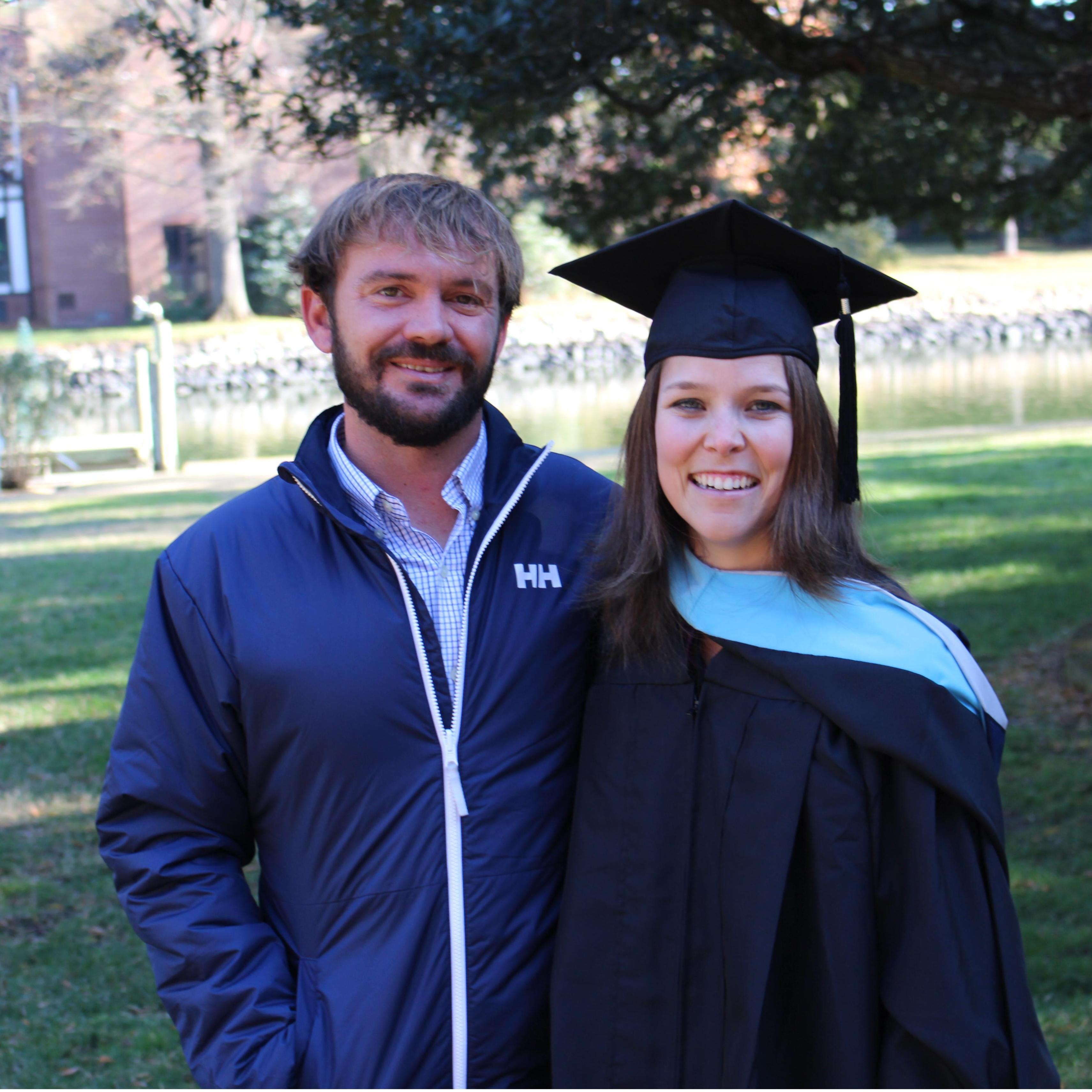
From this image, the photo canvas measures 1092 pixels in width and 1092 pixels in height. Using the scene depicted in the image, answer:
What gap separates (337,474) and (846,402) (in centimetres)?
94

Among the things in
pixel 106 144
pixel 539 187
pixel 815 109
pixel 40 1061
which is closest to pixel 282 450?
pixel 539 187

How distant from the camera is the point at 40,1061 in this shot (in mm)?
3748

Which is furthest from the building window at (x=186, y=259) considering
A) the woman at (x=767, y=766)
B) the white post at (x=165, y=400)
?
the woman at (x=767, y=766)

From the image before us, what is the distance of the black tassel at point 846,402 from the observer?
86.3 inches

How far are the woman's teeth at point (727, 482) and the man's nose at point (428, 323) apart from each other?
543 millimetres

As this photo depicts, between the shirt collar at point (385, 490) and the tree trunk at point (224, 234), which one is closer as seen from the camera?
the shirt collar at point (385, 490)

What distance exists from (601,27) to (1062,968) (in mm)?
4308

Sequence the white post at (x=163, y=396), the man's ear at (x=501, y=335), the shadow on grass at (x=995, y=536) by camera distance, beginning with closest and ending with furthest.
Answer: the man's ear at (x=501, y=335) → the shadow on grass at (x=995, y=536) → the white post at (x=163, y=396)

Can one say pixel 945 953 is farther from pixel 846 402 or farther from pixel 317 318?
pixel 317 318

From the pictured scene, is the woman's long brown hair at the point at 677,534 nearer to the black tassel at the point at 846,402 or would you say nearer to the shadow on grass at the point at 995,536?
the black tassel at the point at 846,402

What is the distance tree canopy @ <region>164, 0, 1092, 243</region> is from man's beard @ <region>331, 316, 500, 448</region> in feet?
10.5

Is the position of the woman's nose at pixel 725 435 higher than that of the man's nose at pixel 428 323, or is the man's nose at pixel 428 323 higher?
the man's nose at pixel 428 323

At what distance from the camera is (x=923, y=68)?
5078 millimetres

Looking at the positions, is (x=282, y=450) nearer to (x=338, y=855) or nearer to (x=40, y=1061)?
(x=40, y=1061)
